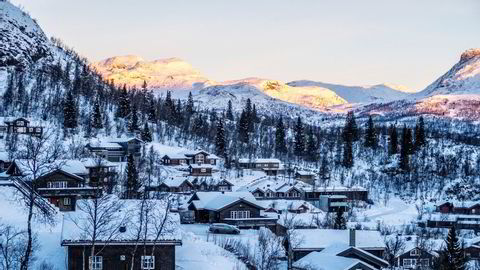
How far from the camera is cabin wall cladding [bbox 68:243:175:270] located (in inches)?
1261

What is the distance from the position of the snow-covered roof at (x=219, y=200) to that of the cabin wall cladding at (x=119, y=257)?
36.6 metres

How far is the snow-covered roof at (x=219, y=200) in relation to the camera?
70.0 meters

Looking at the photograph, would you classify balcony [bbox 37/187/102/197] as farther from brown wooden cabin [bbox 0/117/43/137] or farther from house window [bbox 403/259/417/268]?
brown wooden cabin [bbox 0/117/43/137]

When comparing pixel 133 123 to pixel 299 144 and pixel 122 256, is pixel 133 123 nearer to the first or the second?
pixel 299 144

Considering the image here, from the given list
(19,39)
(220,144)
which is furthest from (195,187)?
(19,39)

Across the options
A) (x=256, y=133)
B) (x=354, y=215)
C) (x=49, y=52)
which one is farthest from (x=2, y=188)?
(x=49, y=52)

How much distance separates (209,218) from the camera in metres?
70.9

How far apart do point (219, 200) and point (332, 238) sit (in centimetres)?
1827

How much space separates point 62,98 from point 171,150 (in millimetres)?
30770

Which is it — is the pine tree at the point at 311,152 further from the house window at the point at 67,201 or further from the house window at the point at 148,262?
the house window at the point at 148,262

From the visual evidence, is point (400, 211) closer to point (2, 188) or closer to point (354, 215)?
point (354, 215)

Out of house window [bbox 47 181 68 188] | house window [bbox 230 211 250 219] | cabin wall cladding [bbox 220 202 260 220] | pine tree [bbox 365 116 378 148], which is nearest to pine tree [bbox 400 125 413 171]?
pine tree [bbox 365 116 378 148]

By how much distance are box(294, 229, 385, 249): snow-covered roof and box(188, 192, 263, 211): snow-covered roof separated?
47.0 ft

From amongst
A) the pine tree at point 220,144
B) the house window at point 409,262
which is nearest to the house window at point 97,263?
the house window at point 409,262
